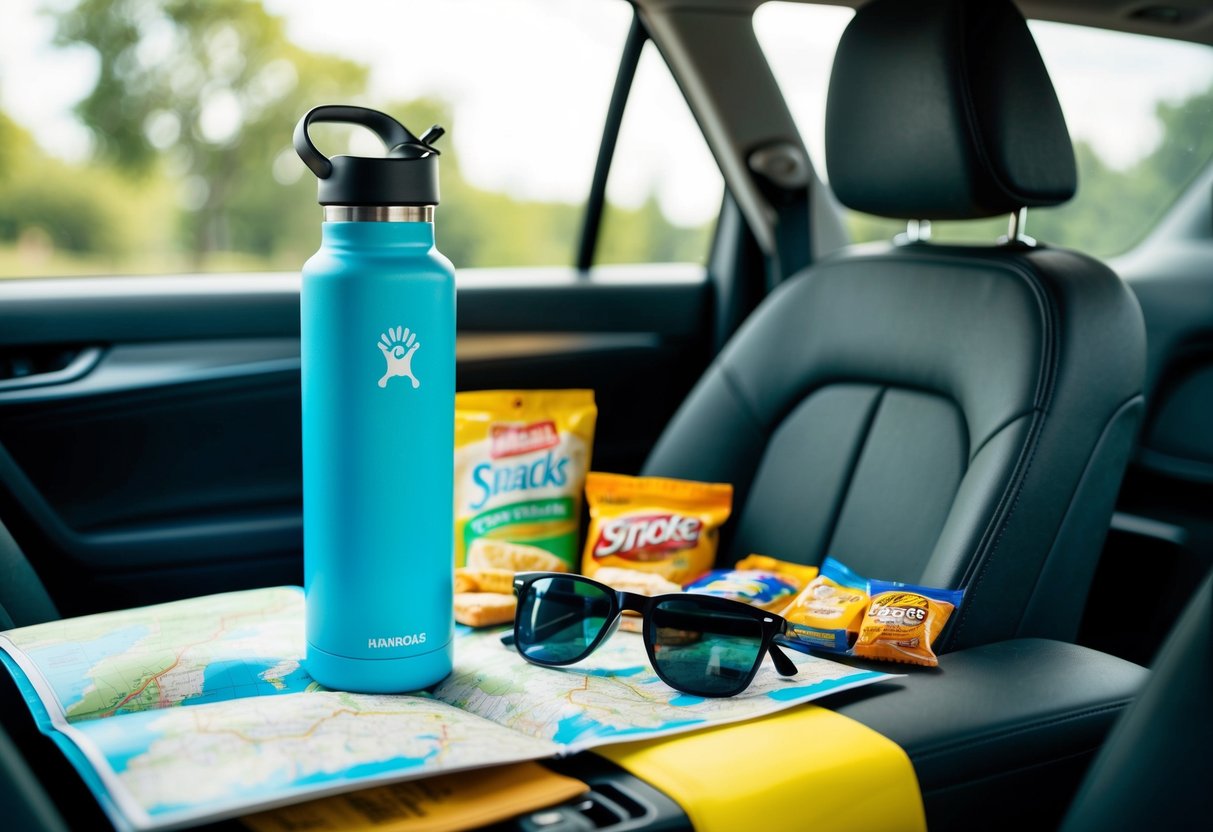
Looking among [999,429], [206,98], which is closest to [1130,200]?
[999,429]

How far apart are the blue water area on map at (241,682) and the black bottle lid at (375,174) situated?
47 cm

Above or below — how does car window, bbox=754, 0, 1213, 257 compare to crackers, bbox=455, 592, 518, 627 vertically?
above

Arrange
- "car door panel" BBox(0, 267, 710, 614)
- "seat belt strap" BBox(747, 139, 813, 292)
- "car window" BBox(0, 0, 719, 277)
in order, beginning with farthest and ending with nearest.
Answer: "car window" BBox(0, 0, 719, 277) < "seat belt strap" BBox(747, 139, 813, 292) < "car door panel" BBox(0, 267, 710, 614)

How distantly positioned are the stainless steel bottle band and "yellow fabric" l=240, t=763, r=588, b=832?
0.49 metres

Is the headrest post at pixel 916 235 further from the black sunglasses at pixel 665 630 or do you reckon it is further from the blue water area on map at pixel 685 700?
the blue water area on map at pixel 685 700

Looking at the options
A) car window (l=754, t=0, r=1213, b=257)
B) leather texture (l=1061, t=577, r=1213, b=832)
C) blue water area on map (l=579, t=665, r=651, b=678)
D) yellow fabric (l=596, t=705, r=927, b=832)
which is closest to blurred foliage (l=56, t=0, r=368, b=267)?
car window (l=754, t=0, r=1213, b=257)

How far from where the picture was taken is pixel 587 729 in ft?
3.49

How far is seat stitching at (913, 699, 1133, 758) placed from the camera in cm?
111

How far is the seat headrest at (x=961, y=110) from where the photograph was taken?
5.03 feet

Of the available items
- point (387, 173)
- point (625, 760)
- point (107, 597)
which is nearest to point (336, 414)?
point (387, 173)

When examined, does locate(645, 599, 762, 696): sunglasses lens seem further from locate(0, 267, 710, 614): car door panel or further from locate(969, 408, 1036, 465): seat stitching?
locate(0, 267, 710, 614): car door panel

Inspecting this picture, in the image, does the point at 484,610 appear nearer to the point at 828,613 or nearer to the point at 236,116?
the point at 828,613

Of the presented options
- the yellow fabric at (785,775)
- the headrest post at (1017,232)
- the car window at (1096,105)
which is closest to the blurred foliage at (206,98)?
the car window at (1096,105)

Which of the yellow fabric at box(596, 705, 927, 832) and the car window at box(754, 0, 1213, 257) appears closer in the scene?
the yellow fabric at box(596, 705, 927, 832)
